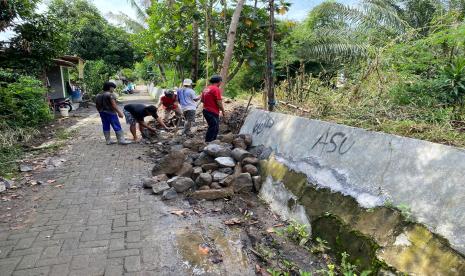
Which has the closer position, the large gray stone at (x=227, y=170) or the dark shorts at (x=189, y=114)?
the large gray stone at (x=227, y=170)

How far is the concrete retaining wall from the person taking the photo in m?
2.47

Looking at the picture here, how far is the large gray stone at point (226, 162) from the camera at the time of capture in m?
5.17

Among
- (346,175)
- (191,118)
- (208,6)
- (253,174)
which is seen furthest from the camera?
(208,6)

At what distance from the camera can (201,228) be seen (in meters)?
3.80

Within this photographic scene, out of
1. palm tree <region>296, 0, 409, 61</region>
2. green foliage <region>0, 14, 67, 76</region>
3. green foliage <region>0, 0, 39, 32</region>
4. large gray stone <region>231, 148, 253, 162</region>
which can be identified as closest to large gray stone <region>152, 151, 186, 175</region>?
large gray stone <region>231, 148, 253, 162</region>

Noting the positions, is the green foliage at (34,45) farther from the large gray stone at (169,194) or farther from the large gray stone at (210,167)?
the large gray stone at (169,194)

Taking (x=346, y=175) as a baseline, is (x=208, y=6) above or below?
above

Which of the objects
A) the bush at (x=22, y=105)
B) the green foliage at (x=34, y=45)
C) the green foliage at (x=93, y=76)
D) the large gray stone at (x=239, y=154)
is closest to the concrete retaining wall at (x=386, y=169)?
the large gray stone at (x=239, y=154)

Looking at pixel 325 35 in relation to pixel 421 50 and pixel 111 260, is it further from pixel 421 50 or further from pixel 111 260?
pixel 111 260

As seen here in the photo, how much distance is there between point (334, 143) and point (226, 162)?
187 centimetres

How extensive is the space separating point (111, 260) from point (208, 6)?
8.98 meters

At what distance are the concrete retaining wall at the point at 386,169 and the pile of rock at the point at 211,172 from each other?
59 centimetres

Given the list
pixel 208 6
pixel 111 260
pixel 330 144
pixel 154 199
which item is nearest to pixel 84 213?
pixel 154 199

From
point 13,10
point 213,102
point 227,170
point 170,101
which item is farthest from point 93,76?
point 227,170
